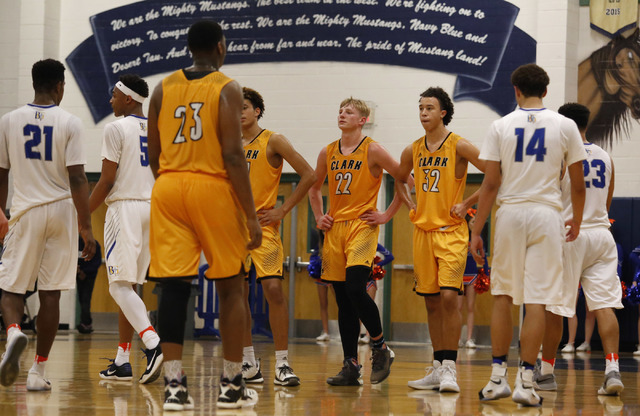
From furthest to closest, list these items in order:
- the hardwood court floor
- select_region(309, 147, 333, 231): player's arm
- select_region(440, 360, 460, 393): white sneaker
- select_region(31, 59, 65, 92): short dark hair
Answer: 1. select_region(309, 147, 333, 231): player's arm
2. select_region(440, 360, 460, 393): white sneaker
3. select_region(31, 59, 65, 92): short dark hair
4. the hardwood court floor

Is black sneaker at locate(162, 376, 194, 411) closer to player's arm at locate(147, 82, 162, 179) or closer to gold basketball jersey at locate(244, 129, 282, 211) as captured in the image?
player's arm at locate(147, 82, 162, 179)

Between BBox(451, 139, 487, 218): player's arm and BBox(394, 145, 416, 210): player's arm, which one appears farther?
BBox(394, 145, 416, 210): player's arm

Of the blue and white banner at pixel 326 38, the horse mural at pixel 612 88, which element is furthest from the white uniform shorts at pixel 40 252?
the horse mural at pixel 612 88

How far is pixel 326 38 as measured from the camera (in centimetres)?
1393

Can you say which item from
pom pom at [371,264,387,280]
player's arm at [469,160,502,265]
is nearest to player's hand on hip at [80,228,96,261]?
player's arm at [469,160,502,265]

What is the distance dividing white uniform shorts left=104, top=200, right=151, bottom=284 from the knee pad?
2.00 metres

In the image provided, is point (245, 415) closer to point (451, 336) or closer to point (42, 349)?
point (42, 349)

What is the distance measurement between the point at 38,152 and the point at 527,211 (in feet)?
9.87

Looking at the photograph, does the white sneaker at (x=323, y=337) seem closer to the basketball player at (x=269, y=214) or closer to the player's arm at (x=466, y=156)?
the basketball player at (x=269, y=214)

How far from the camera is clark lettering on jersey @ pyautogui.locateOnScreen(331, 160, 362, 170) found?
675 cm

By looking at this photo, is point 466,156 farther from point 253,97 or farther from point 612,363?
point 612,363

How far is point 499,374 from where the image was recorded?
5.54 meters

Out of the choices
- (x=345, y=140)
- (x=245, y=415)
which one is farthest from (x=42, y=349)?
(x=345, y=140)

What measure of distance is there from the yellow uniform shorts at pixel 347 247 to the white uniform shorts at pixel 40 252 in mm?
1910
